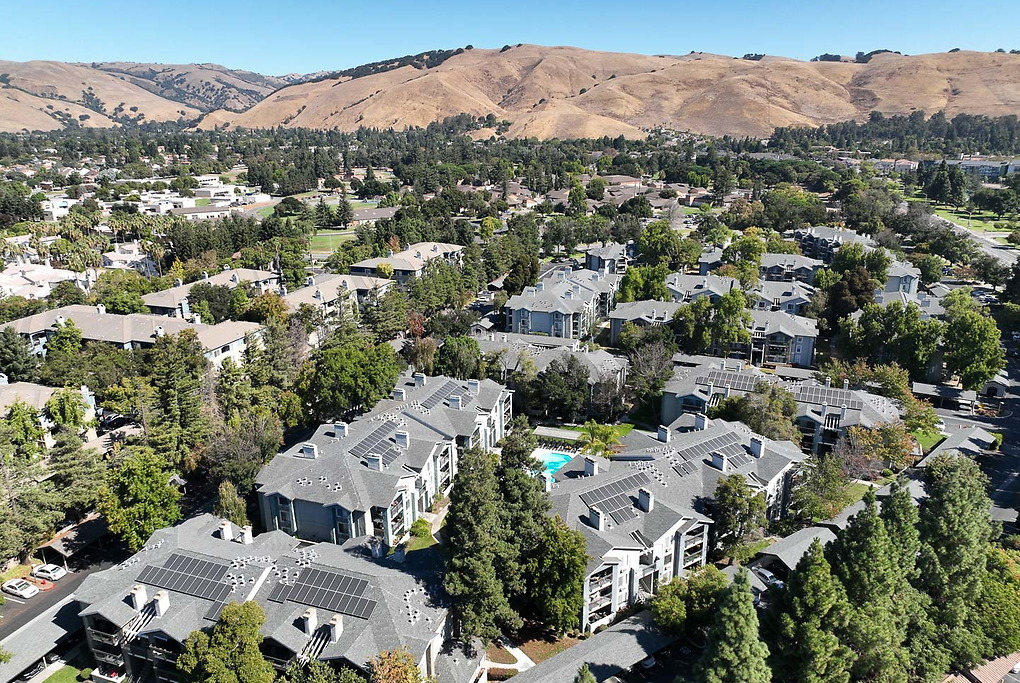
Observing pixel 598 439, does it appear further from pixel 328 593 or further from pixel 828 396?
pixel 328 593

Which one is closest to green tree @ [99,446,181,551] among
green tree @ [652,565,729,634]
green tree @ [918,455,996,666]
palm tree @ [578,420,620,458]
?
green tree @ [652,565,729,634]

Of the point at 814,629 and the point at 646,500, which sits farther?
the point at 646,500

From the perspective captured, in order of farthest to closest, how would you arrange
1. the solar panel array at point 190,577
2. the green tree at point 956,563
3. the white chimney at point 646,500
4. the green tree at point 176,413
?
the green tree at point 176,413 < the white chimney at point 646,500 < the solar panel array at point 190,577 < the green tree at point 956,563

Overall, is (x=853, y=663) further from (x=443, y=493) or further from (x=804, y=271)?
(x=804, y=271)

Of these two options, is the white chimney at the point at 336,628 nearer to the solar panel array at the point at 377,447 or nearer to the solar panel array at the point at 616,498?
the solar panel array at the point at 377,447

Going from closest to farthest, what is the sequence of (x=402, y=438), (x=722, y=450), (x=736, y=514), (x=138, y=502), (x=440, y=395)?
(x=736, y=514) < (x=138, y=502) < (x=722, y=450) < (x=402, y=438) < (x=440, y=395)

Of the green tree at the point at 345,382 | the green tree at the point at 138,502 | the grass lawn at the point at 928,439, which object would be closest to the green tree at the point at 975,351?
the grass lawn at the point at 928,439

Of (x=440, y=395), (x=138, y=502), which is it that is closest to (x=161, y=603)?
(x=138, y=502)
